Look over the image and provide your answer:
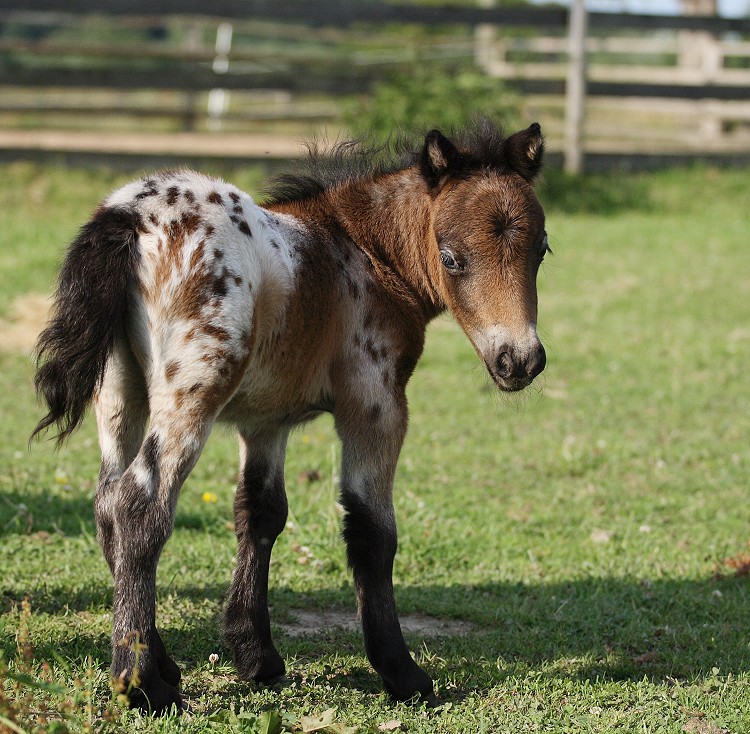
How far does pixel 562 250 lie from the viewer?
13.4 m

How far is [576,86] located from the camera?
627 inches

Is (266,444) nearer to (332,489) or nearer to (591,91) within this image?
(332,489)

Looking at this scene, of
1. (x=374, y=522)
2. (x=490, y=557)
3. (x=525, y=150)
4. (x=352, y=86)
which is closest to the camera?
(x=374, y=522)

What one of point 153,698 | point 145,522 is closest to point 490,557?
point 153,698

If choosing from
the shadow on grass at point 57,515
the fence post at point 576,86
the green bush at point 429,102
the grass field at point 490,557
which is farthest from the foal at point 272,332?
the fence post at point 576,86

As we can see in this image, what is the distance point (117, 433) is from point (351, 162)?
1.74 meters

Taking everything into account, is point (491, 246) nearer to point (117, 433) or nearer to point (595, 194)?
point (117, 433)

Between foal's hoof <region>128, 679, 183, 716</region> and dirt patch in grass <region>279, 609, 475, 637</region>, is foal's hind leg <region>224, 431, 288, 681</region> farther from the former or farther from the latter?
foal's hoof <region>128, 679, 183, 716</region>

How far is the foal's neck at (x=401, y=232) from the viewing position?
4.47m

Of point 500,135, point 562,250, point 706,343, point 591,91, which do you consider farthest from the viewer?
point 591,91

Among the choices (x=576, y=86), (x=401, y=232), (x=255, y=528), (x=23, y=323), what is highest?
(x=576, y=86)

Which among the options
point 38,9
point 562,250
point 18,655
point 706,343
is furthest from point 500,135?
point 38,9

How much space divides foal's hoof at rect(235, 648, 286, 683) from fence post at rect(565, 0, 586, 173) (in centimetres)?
1295

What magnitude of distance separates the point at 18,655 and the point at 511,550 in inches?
119
